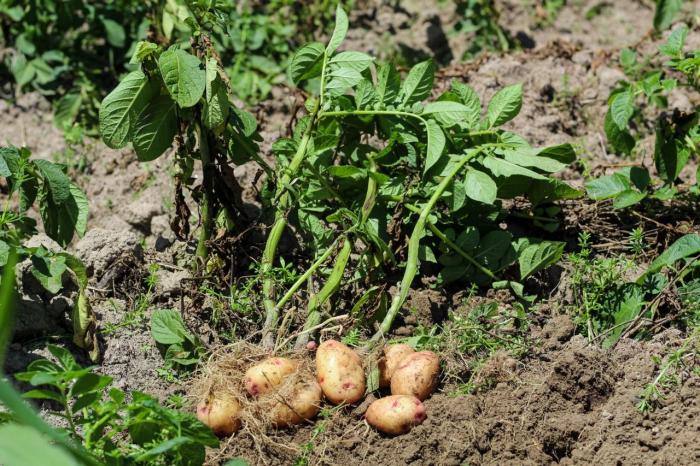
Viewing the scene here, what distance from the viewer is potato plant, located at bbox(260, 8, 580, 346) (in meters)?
2.97

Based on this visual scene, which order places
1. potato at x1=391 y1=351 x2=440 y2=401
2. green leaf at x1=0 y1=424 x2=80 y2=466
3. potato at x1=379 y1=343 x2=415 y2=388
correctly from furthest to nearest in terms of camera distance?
potato at x1=379 y1=343 x2=415 y2=388 < potato at x1=391 y1=351 x2=440 y2=401 < green leaf at x1=0 y1=424 x2=80 y2=466

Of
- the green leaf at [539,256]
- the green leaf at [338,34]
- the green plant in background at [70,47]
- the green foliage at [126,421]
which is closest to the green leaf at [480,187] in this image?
the green leaf at [539,256]

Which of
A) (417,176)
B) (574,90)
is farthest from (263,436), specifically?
(574,90)

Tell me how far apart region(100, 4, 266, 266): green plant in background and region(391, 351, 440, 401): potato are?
84 cm

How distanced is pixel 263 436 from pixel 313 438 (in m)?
0.14

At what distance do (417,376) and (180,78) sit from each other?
1165mm

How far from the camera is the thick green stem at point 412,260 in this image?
2.86 m

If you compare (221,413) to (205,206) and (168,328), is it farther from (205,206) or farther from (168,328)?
(205,206)

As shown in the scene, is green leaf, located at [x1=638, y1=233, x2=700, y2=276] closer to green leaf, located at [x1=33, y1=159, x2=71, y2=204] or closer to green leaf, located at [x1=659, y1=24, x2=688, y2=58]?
green leaf, located at [x1=659, y1=24, x2=688, y2=58]

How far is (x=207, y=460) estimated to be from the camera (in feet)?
8.33

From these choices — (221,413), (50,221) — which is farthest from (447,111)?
(50,221)

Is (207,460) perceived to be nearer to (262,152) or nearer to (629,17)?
(262,152)

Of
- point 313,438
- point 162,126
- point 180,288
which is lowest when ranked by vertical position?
point 313,438

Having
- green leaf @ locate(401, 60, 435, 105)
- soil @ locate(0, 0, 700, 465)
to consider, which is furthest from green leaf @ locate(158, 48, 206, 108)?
green leaf @ locate(401, 60, 435, 105)
